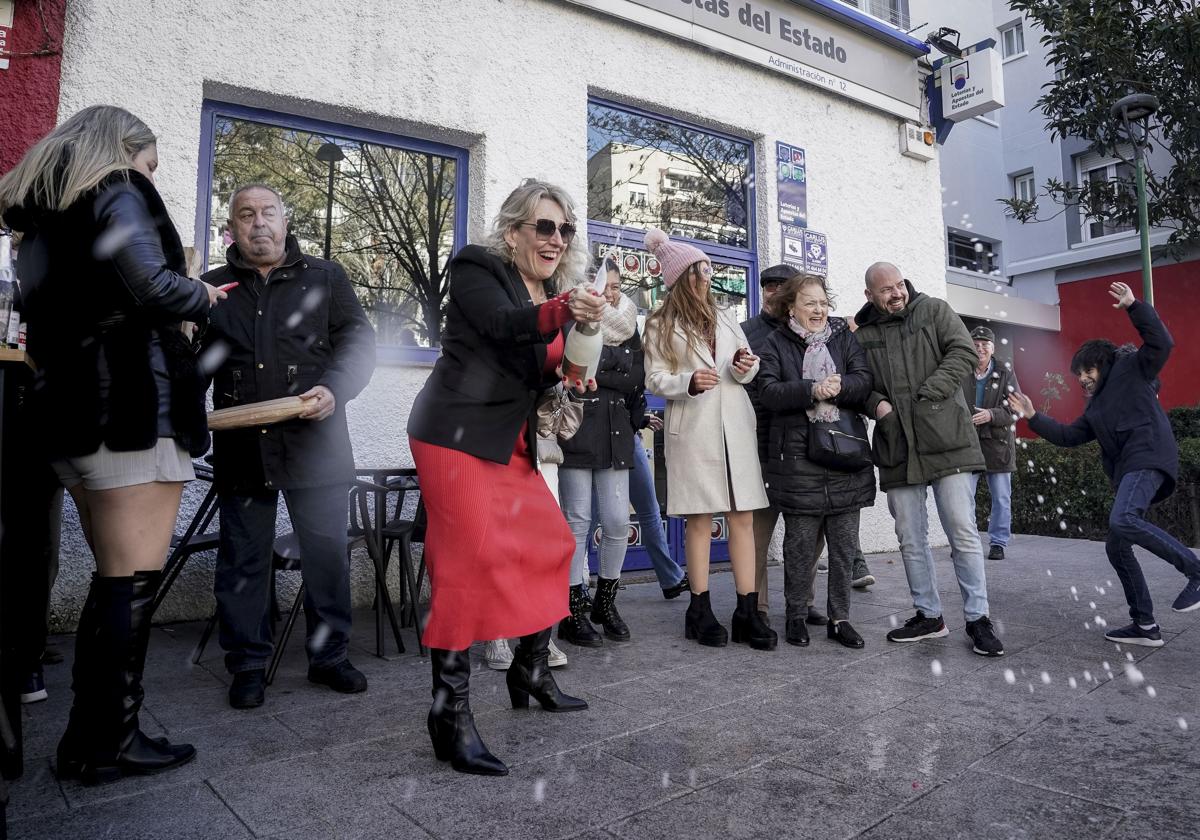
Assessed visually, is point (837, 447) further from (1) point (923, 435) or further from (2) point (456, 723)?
(2) point (456, 723)

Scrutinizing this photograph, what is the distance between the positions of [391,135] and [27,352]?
12.5 ft

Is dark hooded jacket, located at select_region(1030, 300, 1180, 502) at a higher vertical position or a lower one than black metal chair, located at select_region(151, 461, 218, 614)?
higher

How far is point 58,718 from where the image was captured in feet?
9.65

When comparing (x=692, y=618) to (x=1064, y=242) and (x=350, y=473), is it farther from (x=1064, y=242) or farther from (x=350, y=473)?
(x=1064, y=242)

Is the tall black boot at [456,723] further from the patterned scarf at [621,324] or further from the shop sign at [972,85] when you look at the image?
the shop sign at [972,85]

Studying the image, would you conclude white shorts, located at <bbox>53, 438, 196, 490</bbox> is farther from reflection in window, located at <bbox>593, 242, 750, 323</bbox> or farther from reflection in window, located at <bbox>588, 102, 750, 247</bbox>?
reflection in window, located at <bbox>588, 102, 750, 247</bbox>

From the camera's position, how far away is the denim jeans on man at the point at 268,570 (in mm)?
3252

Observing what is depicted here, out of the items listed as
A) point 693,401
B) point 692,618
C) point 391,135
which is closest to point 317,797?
point 692,618

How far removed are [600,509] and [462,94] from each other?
3.26m

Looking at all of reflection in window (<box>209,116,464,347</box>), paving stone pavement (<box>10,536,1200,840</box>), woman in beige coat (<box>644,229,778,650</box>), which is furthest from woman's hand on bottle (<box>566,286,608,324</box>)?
reflection in window (<box>209,116,464,347</box>)

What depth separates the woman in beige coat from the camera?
13.3ft

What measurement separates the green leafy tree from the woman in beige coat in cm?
917

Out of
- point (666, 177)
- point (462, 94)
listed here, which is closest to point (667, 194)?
point (666, 177)

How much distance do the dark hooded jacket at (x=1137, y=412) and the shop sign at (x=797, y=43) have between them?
13.7ft
